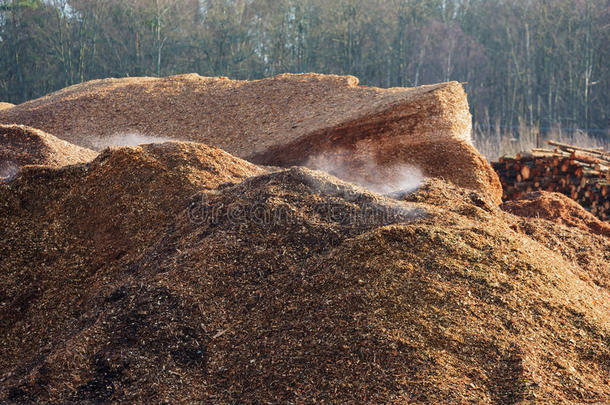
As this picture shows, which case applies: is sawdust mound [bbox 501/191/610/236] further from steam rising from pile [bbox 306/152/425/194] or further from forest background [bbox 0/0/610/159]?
forest background [bbox 0/0/610/159]

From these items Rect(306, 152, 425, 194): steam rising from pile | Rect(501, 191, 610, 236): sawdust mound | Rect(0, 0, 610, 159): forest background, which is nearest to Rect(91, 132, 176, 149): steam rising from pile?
Rect(306, 152, 425, 194): steam rising from pile

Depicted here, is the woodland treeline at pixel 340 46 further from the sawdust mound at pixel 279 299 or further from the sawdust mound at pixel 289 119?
the sawdust mound at pixel 279 299

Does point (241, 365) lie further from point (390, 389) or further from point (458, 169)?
point (458, 169)

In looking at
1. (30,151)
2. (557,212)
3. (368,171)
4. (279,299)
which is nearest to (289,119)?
(368,171)

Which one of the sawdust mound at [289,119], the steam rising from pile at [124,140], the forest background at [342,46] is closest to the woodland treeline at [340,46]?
the forest background at [342,46]

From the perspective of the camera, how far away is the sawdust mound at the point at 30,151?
5968 mm

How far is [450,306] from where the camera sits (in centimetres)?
320

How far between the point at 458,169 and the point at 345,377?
487 cm

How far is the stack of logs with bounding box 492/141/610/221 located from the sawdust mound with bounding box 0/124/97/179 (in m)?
6.36

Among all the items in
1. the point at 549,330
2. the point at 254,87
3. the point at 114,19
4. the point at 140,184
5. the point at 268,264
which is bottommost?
the point at 549,330

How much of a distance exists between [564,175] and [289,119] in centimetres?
428

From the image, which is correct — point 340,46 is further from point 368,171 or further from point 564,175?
point 368,171

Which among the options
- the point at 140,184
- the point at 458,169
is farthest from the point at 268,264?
the point at 458,169

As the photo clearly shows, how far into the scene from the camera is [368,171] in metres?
7.32
